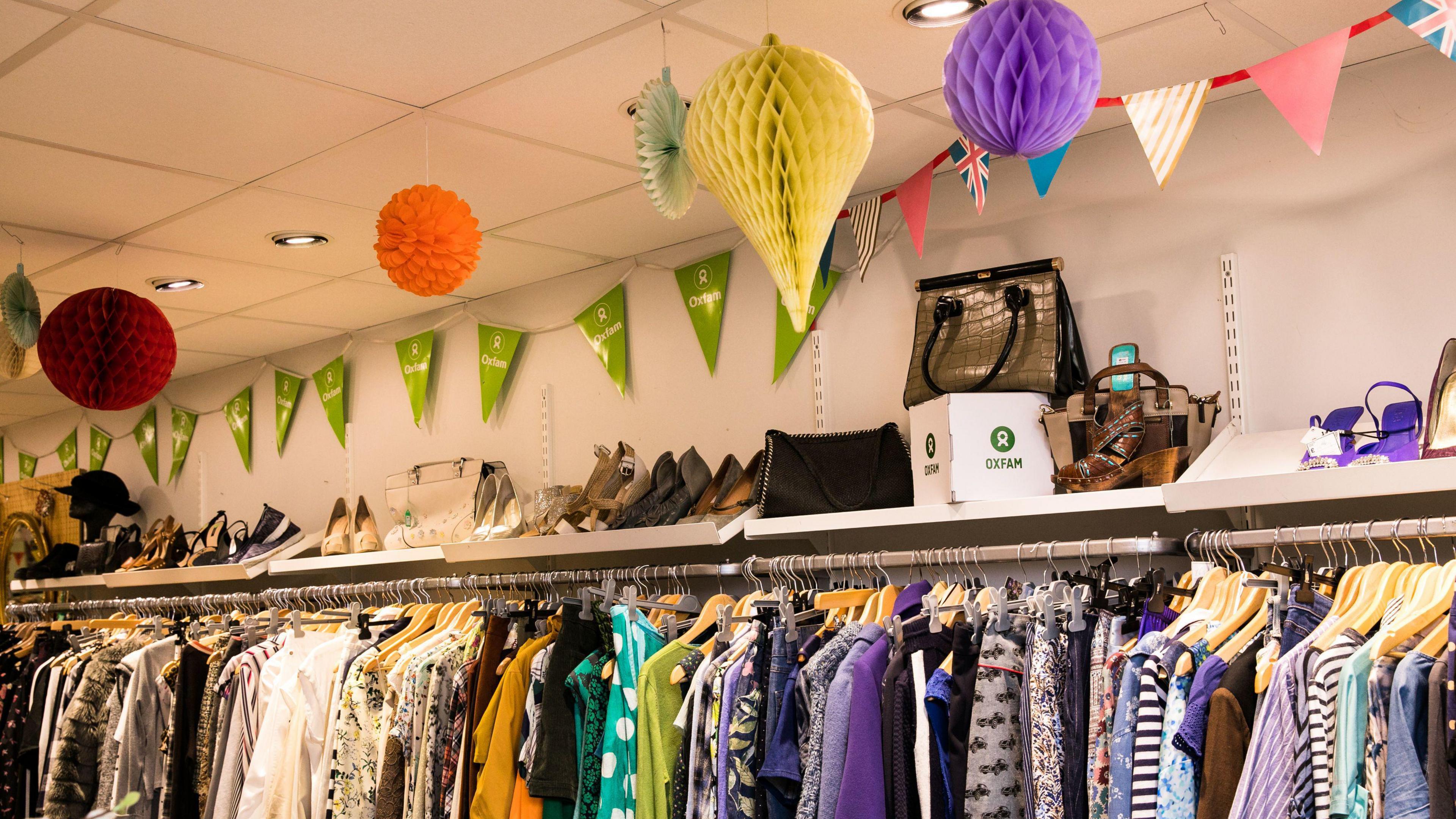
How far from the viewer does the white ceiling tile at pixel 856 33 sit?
90.6 inches

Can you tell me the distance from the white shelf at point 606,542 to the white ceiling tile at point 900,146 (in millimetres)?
1002

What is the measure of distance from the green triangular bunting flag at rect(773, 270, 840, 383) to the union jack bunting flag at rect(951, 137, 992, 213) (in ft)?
2.55

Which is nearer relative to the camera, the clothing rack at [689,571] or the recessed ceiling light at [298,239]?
the clothing rack at [689,571]

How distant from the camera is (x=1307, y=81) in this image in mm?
2244

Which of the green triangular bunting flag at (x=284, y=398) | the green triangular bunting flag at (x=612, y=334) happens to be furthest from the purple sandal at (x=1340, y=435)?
the green triangular bunting flag at (x=284, y=398)

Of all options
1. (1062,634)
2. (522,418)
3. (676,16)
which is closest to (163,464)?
(522,418)

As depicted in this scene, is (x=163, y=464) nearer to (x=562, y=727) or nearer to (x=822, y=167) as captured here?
(x=562, y=727)

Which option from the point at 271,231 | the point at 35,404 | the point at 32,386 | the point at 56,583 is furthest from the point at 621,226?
the point at 35,404

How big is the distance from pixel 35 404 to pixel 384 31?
5341 mm

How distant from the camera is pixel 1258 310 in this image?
277cm

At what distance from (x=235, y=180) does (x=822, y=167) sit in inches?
80.8

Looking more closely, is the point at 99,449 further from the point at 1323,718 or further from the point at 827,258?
the point at 1323,718

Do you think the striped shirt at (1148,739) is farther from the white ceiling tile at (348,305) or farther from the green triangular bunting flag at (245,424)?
the green triangular bunting flag at (245,424)

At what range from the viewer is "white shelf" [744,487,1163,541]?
256 centimetres
